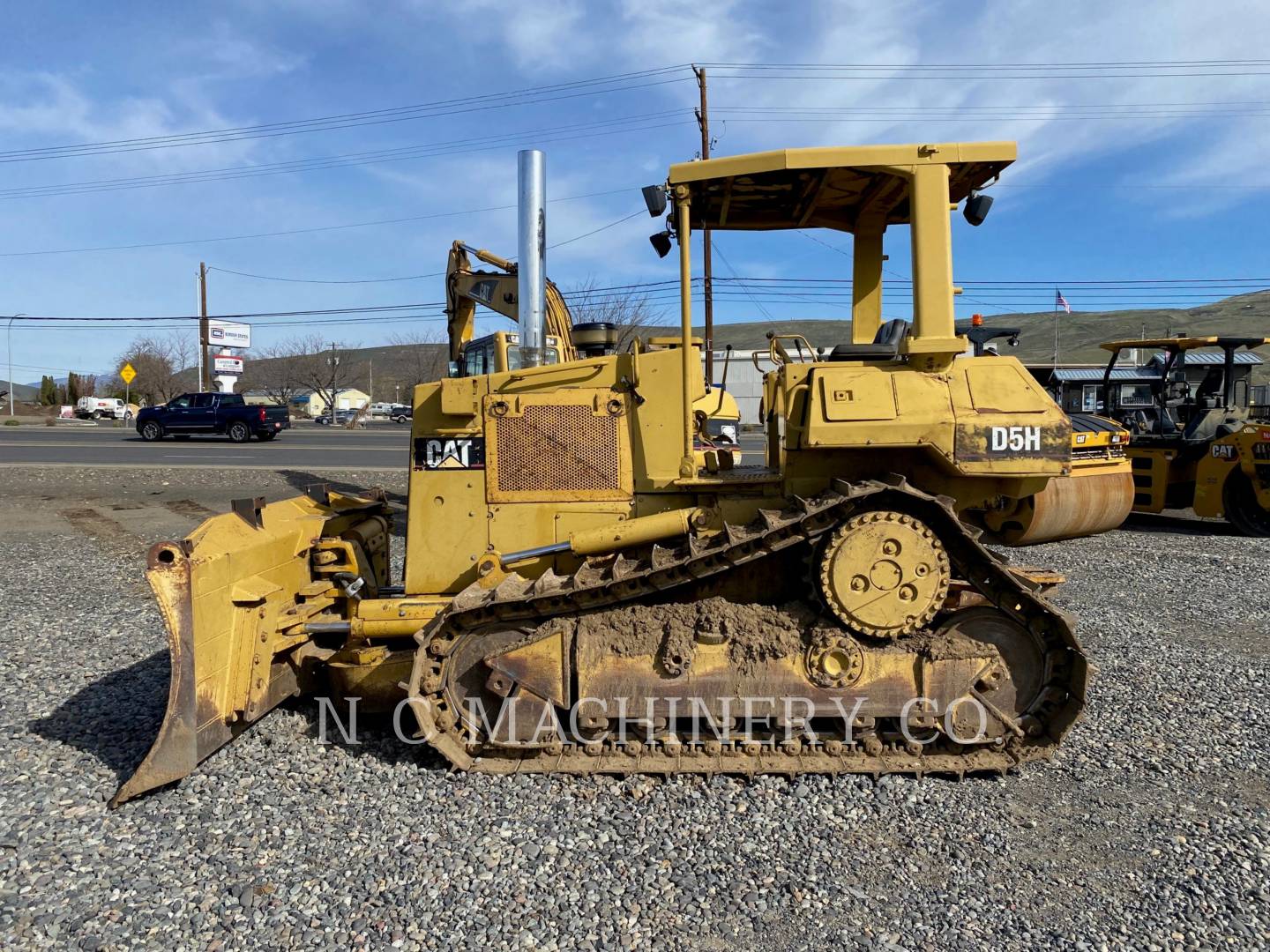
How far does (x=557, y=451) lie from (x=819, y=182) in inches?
82.9

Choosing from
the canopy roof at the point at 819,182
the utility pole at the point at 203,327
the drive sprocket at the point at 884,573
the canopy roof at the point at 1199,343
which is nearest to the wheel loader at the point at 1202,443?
the canopy roof at the point at 1199,343

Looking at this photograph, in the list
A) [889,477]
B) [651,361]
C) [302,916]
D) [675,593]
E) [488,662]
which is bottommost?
[302,916]

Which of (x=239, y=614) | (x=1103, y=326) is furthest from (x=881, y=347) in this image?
(x=1103, y=326)

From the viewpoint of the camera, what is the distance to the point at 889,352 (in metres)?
4.51

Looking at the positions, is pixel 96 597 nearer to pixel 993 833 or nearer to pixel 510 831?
pixel 510 831

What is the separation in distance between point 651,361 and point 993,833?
9.22 ft

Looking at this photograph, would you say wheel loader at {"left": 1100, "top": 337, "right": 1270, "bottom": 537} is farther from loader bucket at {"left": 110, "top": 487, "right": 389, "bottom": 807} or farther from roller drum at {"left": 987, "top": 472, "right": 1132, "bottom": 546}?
loader bucket at {"left": 110, "top": 487, "right": 389, "bottom": 807}

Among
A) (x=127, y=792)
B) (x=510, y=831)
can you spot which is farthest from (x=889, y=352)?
(x=127, y=792)

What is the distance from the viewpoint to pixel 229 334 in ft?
199

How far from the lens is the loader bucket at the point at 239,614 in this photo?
4.05 meters

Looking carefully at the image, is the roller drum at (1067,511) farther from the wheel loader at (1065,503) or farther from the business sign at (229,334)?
the business sign at (229,334)

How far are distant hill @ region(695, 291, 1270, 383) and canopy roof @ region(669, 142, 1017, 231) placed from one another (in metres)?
58.2

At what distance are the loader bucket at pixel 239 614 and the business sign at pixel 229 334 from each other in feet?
197

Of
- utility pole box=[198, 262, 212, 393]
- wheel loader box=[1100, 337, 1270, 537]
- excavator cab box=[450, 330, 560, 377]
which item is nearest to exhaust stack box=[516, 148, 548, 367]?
excavator cab box=[450, 330, 560, 377]
